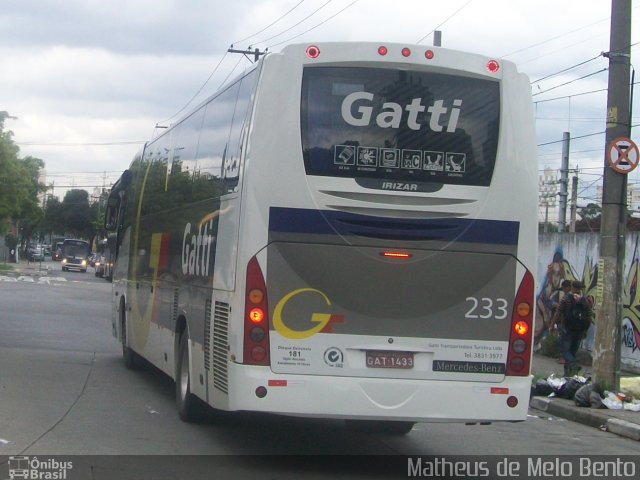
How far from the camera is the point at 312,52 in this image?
8.69 m

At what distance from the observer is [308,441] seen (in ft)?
35.4

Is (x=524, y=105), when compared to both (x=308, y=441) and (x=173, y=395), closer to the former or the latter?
(x=308, y=441)

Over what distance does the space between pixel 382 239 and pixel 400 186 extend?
0.48m

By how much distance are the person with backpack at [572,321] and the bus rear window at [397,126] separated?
9.78 metres

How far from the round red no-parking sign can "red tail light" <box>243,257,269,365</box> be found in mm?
8102

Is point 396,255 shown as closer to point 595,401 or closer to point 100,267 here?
point 595,401

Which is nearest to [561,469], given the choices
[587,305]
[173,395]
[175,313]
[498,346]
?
[498,346]

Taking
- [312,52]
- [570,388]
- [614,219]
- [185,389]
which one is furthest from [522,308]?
[570,388]

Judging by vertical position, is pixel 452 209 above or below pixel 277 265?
above

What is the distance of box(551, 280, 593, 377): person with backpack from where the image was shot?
1791cm

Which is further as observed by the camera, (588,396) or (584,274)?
(584,274)

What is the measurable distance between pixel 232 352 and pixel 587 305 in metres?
10.8

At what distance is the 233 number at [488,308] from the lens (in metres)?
8.80

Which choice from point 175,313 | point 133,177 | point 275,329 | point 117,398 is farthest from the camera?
point 133,177
